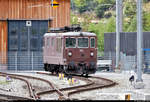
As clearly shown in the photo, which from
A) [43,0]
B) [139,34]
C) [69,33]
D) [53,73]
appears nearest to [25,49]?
[43,0]

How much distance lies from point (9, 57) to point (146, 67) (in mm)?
11413

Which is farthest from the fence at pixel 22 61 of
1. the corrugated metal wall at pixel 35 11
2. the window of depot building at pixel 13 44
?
the corrugated metal wall at pixel 35 11

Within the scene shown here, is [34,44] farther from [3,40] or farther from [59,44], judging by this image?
[59,44]

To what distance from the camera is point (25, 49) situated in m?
42.7

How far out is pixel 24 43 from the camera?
42.7 metres

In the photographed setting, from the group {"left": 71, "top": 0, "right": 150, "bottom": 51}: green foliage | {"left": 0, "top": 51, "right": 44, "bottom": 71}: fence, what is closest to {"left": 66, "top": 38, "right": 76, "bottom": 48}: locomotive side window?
{"left": 0, "top": 51, "right": 44, "bottom": 71}: fence

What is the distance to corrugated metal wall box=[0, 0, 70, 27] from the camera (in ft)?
139

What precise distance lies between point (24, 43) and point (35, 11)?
2806 millimetres

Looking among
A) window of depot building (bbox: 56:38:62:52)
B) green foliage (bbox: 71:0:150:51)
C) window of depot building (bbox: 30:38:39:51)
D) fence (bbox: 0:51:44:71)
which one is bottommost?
fence (bbox: 0:51:44:71)

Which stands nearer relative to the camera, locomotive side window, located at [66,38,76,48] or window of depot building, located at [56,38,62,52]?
locomotive side window, located at [66,38,76,48]

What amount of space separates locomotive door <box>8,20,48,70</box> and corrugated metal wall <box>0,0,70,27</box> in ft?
1.62

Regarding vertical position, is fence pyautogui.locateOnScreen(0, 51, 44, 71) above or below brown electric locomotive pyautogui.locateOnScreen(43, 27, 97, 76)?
below

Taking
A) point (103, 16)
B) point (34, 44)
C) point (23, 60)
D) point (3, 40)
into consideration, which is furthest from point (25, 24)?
point (103, 16)

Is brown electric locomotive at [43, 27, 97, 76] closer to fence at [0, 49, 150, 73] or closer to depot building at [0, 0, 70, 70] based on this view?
fence at [0, 49, 150, 73]
